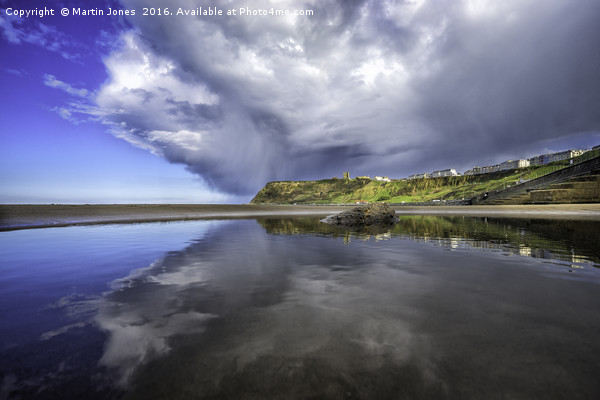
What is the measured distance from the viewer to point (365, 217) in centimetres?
2125

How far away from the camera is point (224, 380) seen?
2.33 m

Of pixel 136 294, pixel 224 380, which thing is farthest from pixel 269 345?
pixel 136 294

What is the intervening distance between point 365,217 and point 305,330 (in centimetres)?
1875

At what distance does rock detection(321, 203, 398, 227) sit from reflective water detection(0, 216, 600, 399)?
13.7 metres

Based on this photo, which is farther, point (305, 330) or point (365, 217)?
point (365, 217)

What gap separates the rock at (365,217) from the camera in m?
20.9

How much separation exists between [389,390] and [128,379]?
245cm

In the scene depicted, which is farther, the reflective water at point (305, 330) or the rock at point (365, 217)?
the rock at point (365, 217)

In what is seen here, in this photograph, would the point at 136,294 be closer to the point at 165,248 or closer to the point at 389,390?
the point at 389,390

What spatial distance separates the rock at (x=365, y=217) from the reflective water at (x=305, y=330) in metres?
13.7

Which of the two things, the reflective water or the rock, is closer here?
the reflective water

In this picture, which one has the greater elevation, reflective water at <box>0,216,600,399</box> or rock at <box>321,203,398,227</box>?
rock at <box>321,203,398,227</box>

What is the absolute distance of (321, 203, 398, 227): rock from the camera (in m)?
20.9

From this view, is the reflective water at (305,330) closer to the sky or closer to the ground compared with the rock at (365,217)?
closer to the ground
